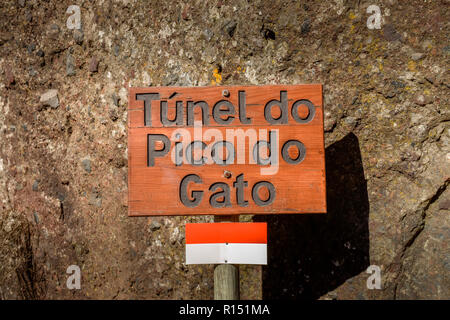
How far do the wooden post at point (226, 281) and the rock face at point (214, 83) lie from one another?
47cm

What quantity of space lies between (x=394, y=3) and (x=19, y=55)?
224 centimetres

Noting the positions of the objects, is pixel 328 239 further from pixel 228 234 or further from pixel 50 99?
pixel 50 99

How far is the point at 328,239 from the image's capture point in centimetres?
230

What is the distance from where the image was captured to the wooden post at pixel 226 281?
188 cm

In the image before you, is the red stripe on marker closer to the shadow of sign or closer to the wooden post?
the wooden post

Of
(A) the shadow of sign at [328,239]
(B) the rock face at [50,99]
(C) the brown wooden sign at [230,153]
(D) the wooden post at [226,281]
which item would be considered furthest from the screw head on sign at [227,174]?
(B) the rock face at [50,99]

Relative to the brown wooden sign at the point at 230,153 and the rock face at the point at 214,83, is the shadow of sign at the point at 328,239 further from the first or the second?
the brown wooden sign at the point at 230,153

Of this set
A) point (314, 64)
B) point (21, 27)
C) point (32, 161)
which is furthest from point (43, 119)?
point (314, 64)

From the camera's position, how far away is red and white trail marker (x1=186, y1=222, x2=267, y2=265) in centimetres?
182

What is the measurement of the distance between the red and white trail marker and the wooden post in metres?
0.06

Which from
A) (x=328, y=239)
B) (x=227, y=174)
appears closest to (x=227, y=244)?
(x=227, y=174)


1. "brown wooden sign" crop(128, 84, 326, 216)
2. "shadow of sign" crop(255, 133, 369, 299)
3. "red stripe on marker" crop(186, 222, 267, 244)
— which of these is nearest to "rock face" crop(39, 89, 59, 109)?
"brown wooden sign" crop(128, 84, 326, 216)

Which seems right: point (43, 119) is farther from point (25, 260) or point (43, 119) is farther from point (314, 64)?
point (314, 64)

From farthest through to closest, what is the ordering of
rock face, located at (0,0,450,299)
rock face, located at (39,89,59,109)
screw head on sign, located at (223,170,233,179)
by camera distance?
rock face, located at (39,89,59,109), rock face, located at (0,0,450,299), screw head on sign, located at (223,170,233,179)
